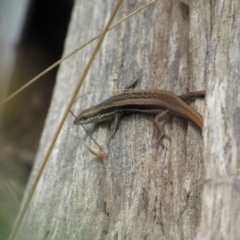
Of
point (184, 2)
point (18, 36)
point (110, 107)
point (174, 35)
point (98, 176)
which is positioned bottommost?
point (98, 176)

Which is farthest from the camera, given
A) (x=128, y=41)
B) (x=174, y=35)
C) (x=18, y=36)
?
(x=18, y=36)

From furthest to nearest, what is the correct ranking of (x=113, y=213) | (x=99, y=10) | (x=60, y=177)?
(x=99, y=10) → (x=60, y=177) → (x=113, y=213)

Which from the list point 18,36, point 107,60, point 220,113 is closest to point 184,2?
point 107,60

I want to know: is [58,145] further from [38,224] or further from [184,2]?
[184,2]

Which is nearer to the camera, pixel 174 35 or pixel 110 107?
pixel 174 35

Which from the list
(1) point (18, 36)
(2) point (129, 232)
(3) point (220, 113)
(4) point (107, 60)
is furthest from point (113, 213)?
(1) point (18, 36)

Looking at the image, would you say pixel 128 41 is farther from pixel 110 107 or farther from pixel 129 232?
pixel 129 232

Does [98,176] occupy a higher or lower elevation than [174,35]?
lower
